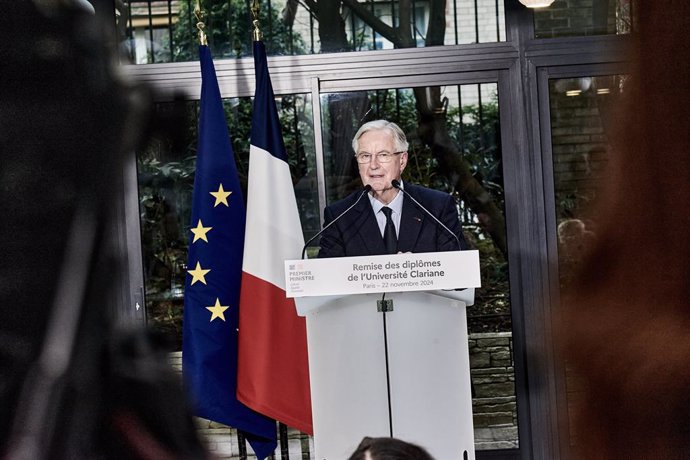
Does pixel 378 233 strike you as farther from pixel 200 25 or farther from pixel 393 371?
pixel 200 25

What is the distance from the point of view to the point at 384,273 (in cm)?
287

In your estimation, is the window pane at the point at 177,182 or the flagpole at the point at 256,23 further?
the window pane at the point at 177,182

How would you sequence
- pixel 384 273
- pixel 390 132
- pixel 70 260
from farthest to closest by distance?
pixel 70 260, pixel 390 132, pixel 384 273

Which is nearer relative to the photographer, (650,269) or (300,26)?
(650,269)

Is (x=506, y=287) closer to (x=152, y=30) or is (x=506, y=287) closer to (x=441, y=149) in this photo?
(x=441, y=149)

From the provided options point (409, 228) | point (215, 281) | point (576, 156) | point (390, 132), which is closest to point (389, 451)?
point (409, 228)

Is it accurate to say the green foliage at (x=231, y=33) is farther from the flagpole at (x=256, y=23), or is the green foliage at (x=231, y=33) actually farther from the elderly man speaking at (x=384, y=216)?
the elderly man speaking at (x=384, y=216)

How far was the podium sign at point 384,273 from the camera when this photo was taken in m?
2.87

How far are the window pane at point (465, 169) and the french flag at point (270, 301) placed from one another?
15.9 inches

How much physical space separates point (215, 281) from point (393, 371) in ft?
3.18

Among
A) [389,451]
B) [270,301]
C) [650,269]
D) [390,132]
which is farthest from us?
[270,301]

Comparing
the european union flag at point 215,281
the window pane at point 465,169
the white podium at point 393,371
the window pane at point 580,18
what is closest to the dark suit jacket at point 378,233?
the white podium at point 393,371

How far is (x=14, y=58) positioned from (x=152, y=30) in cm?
103

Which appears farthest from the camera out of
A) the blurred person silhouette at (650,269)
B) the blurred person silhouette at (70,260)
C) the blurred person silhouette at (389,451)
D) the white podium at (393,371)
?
the blurred person silhouette at (70,260)
